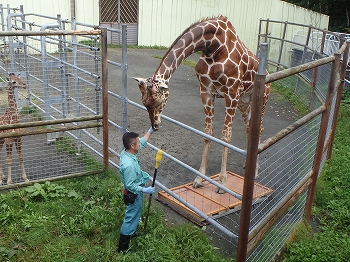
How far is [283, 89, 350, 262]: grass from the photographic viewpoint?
4.00m

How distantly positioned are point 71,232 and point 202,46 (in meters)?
2.56

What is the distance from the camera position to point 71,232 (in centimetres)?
419

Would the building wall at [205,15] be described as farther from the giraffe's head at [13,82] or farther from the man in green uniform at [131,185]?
the man in green uniform at [131,185]

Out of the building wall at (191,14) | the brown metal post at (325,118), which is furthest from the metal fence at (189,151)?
the building wall at (191,14)

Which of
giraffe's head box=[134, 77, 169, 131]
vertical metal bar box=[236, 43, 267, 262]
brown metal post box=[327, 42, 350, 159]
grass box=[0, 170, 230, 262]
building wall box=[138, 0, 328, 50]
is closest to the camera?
vertical metal bar box=[236, 43, 267, 262]

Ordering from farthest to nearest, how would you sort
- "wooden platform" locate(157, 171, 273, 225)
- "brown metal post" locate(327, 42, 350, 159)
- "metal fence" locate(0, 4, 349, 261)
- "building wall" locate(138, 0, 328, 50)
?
"building wall" locate(138, 0, 328, 50)
"brown metal post" locate(327, 42, 350, 159)
"wooden platform" locate(157, 171, 273, 225)
"metal fence" locate(0, 4, 349, 261)

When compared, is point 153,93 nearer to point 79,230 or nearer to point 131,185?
point 131,185

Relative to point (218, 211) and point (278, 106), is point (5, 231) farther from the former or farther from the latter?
point (278, 106)

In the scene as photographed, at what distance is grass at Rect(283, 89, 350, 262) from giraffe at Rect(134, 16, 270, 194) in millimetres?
1286

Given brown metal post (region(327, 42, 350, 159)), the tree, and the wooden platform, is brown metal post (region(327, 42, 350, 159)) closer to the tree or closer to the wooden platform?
the wooden platform

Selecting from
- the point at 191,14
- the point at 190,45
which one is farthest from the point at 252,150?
the point at 191,14

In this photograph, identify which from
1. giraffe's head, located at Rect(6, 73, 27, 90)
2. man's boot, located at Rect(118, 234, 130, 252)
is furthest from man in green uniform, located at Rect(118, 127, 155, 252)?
giraffe's head, located at Rect(6, 73, 27, 90)

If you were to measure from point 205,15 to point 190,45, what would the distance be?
13.0 m

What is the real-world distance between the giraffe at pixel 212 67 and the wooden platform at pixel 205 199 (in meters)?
0.13
